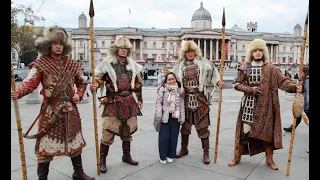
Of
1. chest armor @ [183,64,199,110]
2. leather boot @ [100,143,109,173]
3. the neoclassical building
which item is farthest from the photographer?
the neoclassical building

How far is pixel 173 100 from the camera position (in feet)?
14.2

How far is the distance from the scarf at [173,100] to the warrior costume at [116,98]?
1.83 feet

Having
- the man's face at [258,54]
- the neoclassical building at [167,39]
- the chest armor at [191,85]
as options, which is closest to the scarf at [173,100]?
the chest armor at [191,85]

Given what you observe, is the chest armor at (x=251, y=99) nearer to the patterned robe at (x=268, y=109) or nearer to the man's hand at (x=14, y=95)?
the patterned robe at (x=268, y=109)

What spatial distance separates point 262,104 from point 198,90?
1.07 metres

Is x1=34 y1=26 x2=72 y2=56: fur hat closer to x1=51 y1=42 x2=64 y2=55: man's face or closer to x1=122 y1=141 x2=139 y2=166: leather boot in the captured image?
x1=51 y1=42 x2=64 y2=55: man's face

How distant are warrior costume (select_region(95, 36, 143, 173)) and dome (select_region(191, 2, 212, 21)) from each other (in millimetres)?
80498

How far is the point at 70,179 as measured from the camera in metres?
3.75

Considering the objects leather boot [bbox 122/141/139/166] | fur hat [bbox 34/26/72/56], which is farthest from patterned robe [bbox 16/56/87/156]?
leather boot [bbox 122/141/139/166]

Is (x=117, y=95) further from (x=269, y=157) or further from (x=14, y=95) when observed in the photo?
(x=269, y=157)

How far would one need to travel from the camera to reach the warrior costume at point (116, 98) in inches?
162

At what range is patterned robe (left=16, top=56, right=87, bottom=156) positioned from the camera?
3.31m

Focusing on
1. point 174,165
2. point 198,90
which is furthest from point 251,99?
point 174,165
